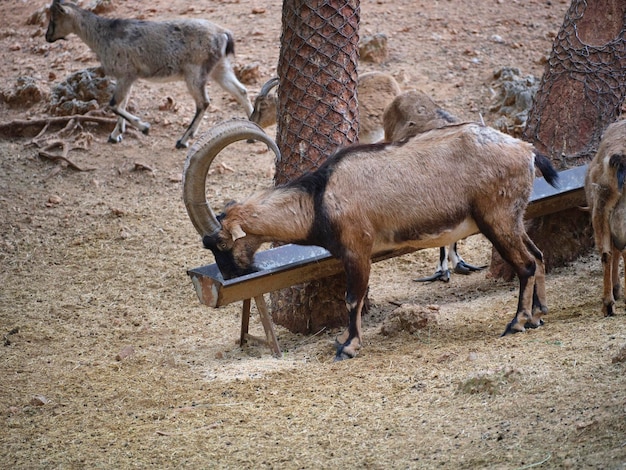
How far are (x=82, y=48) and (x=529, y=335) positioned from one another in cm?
1193

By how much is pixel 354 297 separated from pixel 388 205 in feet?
2.47

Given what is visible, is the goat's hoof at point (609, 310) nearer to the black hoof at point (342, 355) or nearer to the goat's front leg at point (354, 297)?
the goat's front leg at point (354, 297)

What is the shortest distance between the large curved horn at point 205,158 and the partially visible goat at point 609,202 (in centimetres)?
244

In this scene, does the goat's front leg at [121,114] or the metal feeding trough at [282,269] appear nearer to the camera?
the metal feeding trough at [282,269]

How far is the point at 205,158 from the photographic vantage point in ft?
21.2

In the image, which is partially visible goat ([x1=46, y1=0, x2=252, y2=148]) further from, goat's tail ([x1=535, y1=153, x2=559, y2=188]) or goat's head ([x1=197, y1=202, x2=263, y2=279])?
goat's tail ([x1=535, y1=153, x2=559, y2=188])

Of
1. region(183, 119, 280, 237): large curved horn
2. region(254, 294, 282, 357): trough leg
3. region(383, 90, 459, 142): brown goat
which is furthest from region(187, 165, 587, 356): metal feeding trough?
region(383, 90, 459, 142): brown goat

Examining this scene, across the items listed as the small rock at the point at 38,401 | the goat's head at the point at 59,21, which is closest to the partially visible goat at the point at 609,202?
the small rock at the point at 38,401

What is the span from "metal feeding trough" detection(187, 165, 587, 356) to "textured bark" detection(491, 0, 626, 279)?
0.44 meters

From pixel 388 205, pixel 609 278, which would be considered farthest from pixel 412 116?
pixel 609 278

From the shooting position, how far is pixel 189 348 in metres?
7.38

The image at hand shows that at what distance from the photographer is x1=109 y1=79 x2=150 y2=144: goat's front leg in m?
12.5

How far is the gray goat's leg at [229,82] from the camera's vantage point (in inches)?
522

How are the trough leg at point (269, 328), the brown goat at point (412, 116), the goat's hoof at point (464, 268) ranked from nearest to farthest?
1. the trough leg at point (269, 328)
2. the goat's hoof at point (464, 268)
3. the brown goat at point (412, 116)
